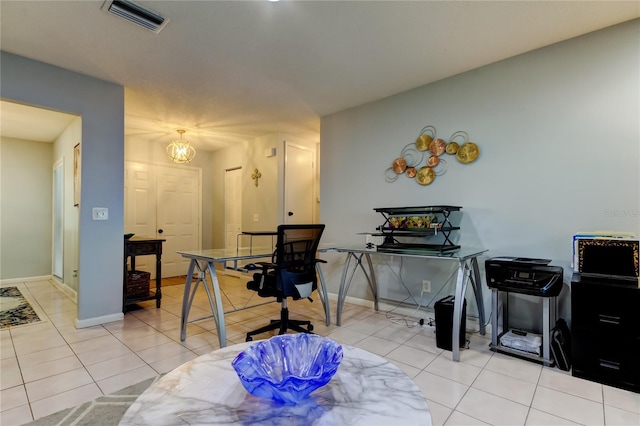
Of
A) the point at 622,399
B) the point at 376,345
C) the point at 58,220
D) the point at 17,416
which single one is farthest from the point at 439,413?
the point at 58,220

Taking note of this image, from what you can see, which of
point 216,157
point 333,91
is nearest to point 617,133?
point 333,91

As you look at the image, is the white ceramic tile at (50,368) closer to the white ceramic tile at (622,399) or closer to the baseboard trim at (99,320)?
the baseboard trim at (99,320)

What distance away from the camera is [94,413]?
5.53 ft

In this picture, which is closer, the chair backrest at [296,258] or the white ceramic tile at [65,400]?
the white ceramic tile at [65,400]

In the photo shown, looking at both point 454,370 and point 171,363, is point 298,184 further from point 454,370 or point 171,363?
point 454,370

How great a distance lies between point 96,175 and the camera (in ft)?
10.1

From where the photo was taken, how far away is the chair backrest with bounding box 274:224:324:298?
251 centimetres

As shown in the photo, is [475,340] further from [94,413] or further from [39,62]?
[39,62]

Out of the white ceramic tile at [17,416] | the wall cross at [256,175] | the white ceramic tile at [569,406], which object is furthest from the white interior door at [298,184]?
the white ceramic tile at [569,406]

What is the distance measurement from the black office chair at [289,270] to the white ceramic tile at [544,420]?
167 cm

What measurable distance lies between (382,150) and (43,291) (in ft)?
17.4

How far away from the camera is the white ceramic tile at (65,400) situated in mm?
1723

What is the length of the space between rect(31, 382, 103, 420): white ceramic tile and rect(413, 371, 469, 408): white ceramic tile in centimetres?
205

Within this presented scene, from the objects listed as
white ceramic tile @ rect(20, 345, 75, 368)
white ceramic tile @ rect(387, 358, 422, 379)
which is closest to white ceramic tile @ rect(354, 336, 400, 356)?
white ceramic tile @ rect(387, 358, 422, 379)
